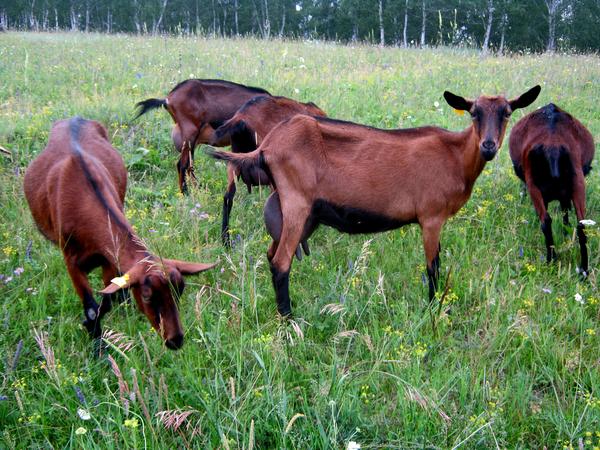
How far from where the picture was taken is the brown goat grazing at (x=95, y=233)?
3305mm

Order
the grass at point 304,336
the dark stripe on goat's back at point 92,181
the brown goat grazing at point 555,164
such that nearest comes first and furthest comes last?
1. the grass at point 304,336
2. the dark stripe on goat's back at point 92,181
3. the brown goat grazing at point 555,164

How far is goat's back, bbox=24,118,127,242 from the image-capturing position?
13.1ft

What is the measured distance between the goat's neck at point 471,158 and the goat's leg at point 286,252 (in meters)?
1.41

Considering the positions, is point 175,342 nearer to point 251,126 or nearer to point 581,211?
point 251,126

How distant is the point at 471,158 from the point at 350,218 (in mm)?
1132

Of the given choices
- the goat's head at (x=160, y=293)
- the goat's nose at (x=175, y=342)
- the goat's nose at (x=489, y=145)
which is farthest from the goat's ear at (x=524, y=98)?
the goat's nose at (x=175, y=342)

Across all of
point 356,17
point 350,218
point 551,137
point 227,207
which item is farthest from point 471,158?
point 356,17

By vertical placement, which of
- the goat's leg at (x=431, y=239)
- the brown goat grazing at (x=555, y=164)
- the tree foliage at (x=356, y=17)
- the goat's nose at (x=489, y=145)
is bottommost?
the goat's leg at (x=431, y=239)

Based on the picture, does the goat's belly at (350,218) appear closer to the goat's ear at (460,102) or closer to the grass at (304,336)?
the grass at (304,336)

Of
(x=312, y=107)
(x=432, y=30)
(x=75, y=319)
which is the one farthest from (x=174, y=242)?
(x=432, y=30)

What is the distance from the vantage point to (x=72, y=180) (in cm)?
413

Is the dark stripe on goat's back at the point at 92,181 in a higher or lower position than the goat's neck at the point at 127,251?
higher

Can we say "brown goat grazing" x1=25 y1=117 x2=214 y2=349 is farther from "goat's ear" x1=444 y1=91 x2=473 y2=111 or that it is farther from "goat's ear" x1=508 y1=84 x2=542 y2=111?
"goat's ear" x1=508 y1=84 x2=542 y2=111

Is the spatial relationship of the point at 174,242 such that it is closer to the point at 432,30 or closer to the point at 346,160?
the point at 346,160
